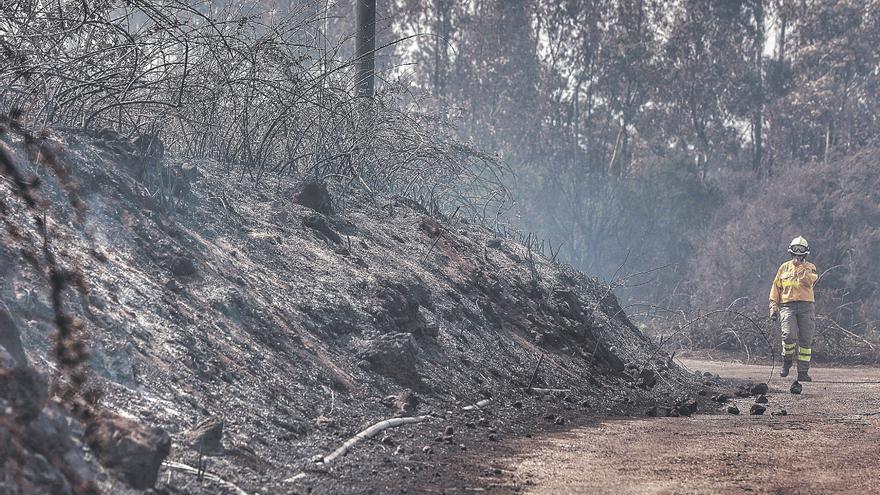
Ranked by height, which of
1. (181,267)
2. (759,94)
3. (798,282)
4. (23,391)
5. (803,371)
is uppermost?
(759,94)

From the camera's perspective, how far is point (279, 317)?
24.3 ft

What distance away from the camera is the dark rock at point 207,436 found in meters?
4.99

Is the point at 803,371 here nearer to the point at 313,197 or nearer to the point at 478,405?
the point at 313,197

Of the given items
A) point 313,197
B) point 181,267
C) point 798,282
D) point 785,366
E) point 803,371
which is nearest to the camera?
point 181,267

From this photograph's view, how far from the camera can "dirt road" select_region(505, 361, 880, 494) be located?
212 inches

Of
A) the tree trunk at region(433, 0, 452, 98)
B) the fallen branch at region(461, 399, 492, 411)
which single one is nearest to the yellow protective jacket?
the fallen branch at region(461, 399, 492, 411)

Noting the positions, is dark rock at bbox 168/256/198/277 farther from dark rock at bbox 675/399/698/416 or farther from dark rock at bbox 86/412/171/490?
dark rock at bbox 675/399/698/416

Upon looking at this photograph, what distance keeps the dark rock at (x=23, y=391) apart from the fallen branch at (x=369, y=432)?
5.76ft

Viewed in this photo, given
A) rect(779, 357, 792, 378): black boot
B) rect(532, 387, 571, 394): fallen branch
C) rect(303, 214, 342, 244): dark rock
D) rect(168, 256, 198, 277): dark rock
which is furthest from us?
rect(779, 357, 792, 378): black boot

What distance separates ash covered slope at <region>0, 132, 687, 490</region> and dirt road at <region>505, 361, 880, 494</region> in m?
1.00

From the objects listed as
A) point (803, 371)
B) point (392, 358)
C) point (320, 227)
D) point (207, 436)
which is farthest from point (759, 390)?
point (207, 436)

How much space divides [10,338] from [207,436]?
98cm

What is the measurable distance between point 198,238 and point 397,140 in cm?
464

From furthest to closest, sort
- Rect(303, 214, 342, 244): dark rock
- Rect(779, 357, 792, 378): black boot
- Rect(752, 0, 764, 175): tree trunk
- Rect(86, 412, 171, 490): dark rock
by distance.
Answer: Rect(752, 0, 764, 175): tree trunk < Rect(779, 357, 792, 378): black boot < Rect(303, 214, 342, 244): dark rock < Rect(86, 412, 171, 490): dark rock
